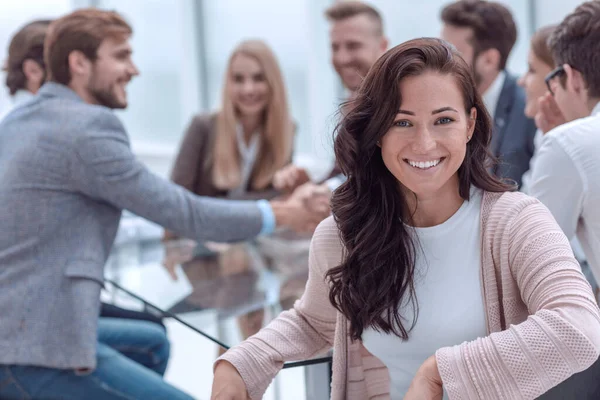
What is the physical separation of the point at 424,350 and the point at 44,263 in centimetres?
115

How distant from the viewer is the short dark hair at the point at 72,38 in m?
2.34

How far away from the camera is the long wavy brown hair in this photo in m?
1.37

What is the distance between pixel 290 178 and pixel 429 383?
1.96 metres

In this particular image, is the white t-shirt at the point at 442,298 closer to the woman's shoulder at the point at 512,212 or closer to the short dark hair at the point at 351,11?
the woman's shoulder at the point at 512,212

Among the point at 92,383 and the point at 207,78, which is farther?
the point at 207,78

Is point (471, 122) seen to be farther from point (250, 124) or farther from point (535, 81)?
point (250, 124)

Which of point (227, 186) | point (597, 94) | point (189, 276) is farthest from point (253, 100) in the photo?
point (597, 94)

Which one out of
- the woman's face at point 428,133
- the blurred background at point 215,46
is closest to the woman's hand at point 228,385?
the woman's face at point 428,133

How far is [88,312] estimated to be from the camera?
208 cm

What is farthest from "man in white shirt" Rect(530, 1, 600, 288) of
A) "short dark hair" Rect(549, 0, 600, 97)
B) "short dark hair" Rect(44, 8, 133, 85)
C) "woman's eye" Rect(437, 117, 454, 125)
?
"short dark hair" Rect(44, 8, 133, 85)

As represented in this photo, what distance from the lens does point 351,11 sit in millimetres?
3434

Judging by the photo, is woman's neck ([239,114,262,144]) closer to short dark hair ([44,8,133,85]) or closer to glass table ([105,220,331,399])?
glass table ([105,220,331,399])

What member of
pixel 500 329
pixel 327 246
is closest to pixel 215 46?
pixel 327 246

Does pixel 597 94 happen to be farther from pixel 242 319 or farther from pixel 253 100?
pixel 253 100
